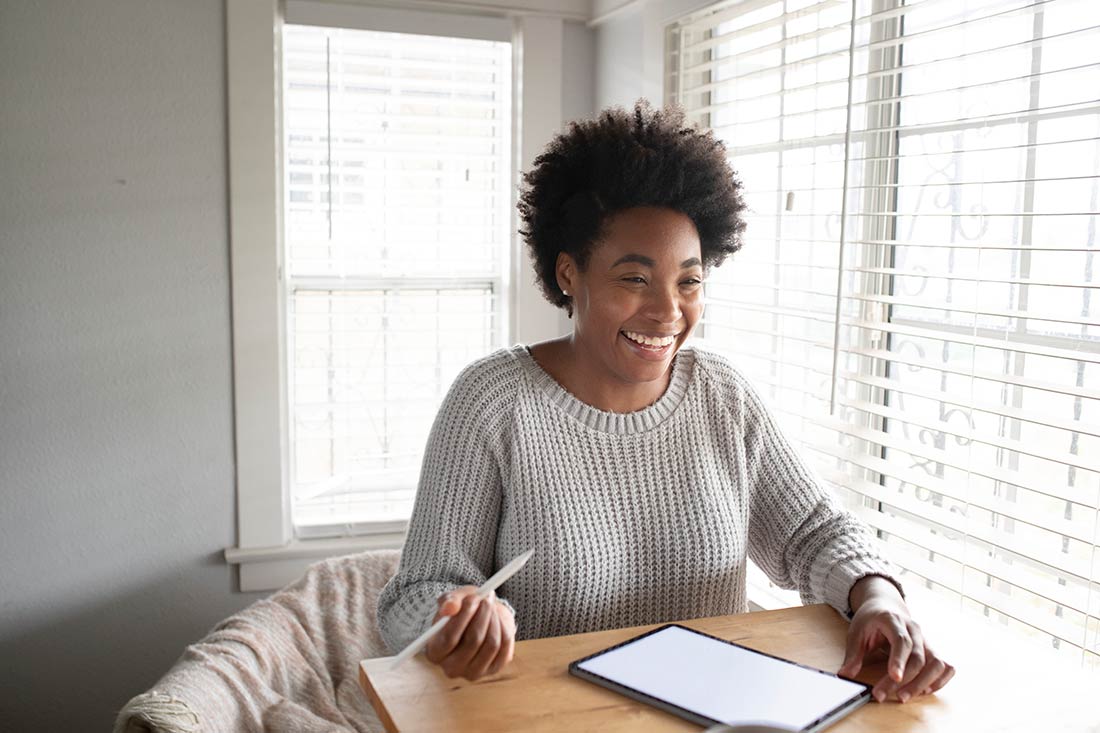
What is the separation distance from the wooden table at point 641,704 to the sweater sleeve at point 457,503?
0.76 ft

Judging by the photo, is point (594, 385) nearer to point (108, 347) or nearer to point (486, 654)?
point (486, 654)

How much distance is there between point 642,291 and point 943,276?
1.88 ft

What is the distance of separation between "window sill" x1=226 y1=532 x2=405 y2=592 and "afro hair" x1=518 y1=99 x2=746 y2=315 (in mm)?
1434

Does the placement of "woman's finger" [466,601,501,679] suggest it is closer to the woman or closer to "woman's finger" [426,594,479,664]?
"woman's finger" [426,594,479,664]

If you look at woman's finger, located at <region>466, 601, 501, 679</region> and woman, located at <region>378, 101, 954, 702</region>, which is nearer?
woman's finger, located at <region>466, 601, 501, 679</region>

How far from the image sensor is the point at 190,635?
8.95 feet

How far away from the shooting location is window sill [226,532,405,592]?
8.98 ft

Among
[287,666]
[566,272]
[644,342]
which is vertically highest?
[566,272]

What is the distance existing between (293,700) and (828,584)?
1.43 metres

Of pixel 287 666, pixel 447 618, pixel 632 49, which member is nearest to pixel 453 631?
pixel 447 618

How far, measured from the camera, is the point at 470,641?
1.13m

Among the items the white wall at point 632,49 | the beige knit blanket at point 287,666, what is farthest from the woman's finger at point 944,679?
the white wall at point 632,49

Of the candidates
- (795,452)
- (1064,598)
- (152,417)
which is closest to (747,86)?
(795,452)

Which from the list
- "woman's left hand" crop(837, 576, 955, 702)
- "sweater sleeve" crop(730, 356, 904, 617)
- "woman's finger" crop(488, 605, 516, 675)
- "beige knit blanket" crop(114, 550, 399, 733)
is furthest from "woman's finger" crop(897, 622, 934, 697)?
"beige knit blanket" crop(114, 550, 399, 733)
